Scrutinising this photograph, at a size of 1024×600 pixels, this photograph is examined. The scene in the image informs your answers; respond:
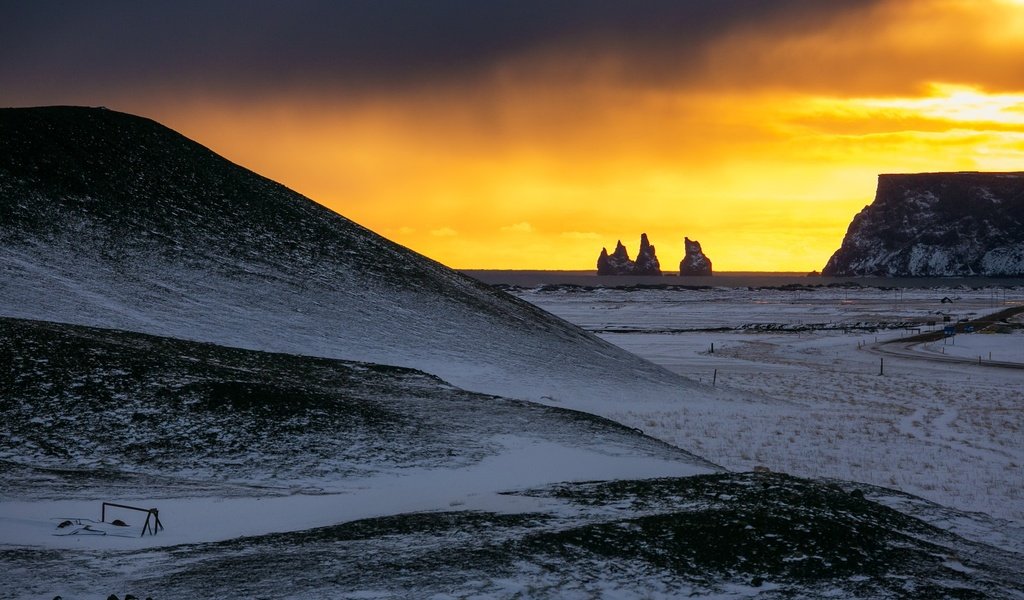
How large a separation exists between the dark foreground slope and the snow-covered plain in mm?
5604

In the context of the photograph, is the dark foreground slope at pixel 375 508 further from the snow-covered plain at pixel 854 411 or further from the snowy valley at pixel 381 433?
the snow-covered plain at pixel 854 411

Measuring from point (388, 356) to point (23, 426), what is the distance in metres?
22.6

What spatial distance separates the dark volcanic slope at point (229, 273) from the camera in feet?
149

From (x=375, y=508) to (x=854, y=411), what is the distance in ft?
105

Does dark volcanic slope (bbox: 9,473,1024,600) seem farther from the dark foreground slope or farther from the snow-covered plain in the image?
the snow-covered plain

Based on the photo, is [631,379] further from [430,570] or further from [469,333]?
[430,570]

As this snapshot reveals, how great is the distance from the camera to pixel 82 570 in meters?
14.2

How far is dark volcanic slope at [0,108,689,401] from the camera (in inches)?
1784

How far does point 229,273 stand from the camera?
55000mm

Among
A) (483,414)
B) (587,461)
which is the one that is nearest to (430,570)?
(587,461)

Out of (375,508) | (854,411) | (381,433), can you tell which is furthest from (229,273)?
(375,508)

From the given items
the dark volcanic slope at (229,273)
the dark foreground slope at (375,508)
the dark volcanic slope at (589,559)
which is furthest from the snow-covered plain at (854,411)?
the dark volcanic slope at (589,559)

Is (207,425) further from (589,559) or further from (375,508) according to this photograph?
(589,559)

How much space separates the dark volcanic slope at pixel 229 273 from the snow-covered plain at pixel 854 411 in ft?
25.4
